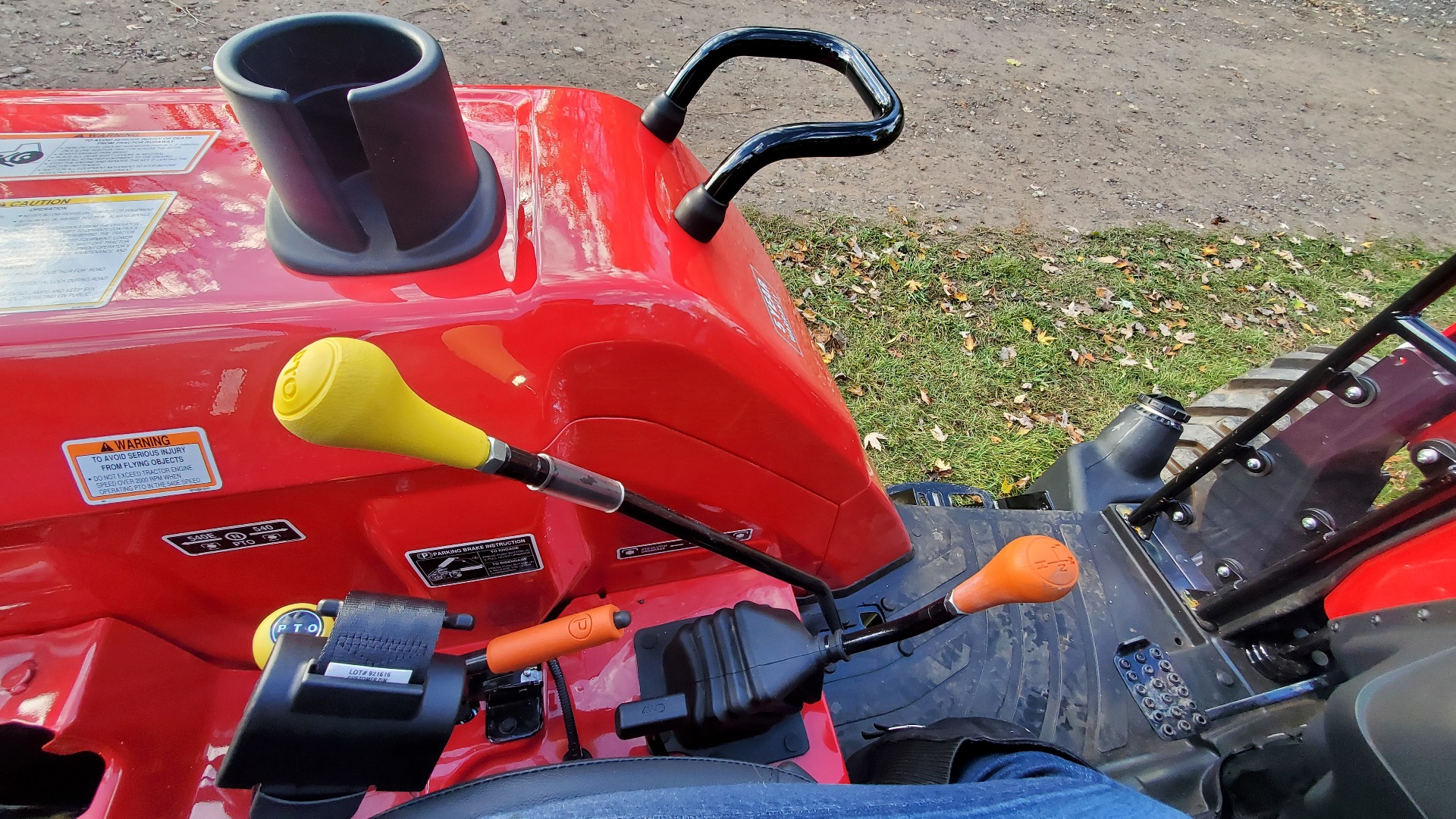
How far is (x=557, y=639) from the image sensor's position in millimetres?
930

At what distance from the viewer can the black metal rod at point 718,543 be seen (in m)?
0.99

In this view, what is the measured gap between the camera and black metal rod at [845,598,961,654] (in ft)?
4.02

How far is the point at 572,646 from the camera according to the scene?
36.7 inches

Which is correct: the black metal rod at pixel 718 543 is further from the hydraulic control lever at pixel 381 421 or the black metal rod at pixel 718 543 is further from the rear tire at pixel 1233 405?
the rear tire at pixel 1233 405

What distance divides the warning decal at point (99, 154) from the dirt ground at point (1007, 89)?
3124 mm

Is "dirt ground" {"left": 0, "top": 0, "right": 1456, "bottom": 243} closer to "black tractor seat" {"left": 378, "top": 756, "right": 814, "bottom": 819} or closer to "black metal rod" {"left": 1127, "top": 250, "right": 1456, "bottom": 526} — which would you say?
"black metal rod" {"left": 1127, "top": 250, "right": 1456, "bottom": 526}

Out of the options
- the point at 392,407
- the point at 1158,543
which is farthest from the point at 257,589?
the point at 1158,543

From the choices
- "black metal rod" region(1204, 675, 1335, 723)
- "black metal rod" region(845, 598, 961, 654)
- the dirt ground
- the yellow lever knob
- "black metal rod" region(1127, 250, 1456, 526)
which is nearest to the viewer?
the yellow lever knob

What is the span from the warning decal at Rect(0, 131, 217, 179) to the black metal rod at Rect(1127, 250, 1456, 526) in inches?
78.1

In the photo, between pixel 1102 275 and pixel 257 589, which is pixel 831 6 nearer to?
pixel 1102 275

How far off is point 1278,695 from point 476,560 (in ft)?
5.43

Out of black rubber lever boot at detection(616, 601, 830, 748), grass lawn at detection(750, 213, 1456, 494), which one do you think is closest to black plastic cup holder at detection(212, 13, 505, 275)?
black rubber lever boot at detection(616, 601, 830, 748)

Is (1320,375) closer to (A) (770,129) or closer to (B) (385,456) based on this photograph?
(A) (770,129)

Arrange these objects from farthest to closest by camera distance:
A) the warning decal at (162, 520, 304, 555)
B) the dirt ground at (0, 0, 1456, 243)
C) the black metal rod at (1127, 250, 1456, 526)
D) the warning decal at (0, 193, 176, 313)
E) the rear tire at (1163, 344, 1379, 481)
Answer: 1. the dirt ground at (0, 0, 1456, 243)
2. the rear tire at (1163, 344, 1379, 481)
3. the black metal rod at (1127, 250, 1456, 526)
4. the warning decal at (162, 520, 304, 555)
5. the warning decal at (0, 193, 176, 313)
